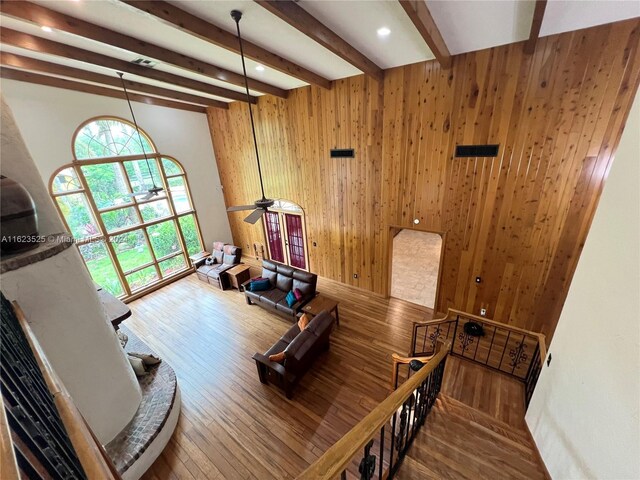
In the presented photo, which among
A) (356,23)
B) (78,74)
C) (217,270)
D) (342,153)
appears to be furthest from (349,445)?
(78,74)

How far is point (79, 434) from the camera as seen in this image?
102cm

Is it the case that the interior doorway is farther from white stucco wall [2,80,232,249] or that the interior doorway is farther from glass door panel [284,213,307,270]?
white stucco wall [2,80,232,249]

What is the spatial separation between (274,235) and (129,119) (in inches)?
184

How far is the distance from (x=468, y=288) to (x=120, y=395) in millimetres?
5665

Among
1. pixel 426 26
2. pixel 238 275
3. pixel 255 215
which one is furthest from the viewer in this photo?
pixel 238 275

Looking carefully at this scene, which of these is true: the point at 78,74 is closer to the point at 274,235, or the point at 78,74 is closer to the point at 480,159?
the point at 274,235

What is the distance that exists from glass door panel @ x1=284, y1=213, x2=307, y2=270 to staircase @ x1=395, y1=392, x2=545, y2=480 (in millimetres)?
5190

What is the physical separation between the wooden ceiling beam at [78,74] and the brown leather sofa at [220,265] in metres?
4.12

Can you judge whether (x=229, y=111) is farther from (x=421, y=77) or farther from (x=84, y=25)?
(x=421, y=77)

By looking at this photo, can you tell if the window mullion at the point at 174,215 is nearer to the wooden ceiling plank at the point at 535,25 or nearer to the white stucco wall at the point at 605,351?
the wooden ceiling plank at the point at 535,25

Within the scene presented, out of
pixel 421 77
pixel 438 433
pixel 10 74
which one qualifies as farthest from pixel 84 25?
pixel 438 433

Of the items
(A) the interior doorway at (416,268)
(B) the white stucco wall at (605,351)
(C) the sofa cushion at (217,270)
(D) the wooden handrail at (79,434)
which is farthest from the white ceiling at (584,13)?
(C) the sofa cushion at (217,270)

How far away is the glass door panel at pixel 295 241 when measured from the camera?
7.14 meters

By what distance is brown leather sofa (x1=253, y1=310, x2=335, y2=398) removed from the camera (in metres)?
3.73
